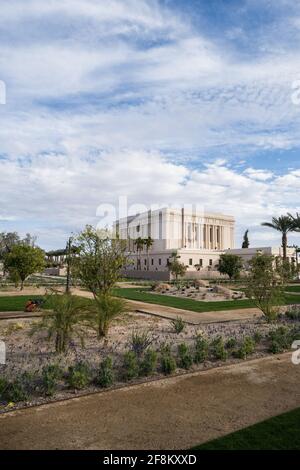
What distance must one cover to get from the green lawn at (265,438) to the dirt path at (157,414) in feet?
0.52

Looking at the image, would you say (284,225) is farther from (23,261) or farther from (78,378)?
(78,378)

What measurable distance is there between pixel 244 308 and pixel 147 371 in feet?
39.1

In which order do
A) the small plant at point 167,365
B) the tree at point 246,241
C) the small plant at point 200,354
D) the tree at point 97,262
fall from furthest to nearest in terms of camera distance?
1. the tree at point 246,241
2. the tree at point 97,262
3. the small plant at point 200,354
4. the small plant at point 167,365

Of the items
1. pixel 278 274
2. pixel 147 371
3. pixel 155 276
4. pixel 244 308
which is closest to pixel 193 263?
pixel 155 276

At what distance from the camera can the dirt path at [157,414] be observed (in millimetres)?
4578

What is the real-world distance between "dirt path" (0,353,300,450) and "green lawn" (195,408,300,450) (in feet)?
0.52

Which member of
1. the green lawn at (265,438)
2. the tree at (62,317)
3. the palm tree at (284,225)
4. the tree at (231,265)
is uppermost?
the palm tree at (284,225)

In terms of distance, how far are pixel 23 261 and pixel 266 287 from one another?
18.3 metres

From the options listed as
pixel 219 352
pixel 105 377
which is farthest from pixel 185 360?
pixel 105 377

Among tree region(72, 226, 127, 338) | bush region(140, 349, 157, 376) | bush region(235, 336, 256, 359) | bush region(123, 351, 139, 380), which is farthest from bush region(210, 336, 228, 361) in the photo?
tree region(72, 226, 127, 338)

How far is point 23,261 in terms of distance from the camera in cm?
2644

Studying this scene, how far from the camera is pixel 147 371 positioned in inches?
285

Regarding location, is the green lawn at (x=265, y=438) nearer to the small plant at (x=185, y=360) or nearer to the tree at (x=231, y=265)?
the small plant at (x=185, y=360)

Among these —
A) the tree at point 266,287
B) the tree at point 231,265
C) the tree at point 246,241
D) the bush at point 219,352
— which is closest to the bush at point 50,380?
the bush at point 219,352
